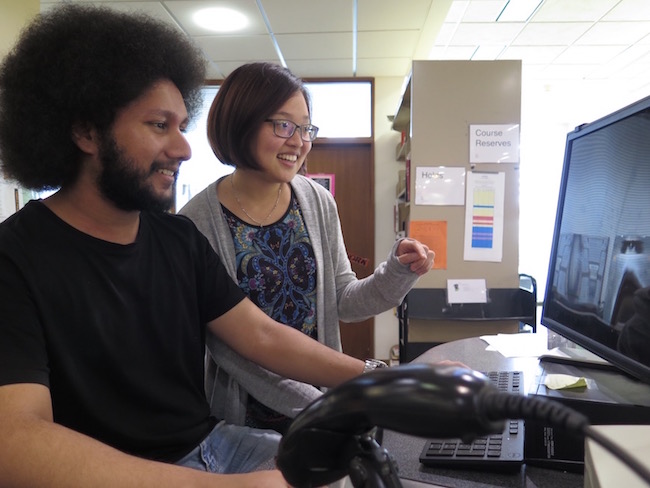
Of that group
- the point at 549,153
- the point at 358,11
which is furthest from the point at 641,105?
the point at 549,153

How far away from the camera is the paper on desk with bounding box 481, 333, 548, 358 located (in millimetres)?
1331

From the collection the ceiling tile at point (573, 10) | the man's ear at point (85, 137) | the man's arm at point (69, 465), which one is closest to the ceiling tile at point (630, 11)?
the ceiling tile at point (573, 10)

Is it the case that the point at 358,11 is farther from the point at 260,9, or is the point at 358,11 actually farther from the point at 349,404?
the point at 349,404

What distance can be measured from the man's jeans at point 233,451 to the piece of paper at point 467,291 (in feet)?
5.54

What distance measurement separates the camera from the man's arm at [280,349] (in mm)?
991

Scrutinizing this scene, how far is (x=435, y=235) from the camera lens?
2.53m

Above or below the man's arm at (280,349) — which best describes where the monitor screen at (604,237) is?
above

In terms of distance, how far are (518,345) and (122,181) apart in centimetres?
120

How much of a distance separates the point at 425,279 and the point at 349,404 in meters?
2.25

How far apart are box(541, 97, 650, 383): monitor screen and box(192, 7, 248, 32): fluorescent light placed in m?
2.96

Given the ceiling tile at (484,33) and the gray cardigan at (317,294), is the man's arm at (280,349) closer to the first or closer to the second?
the gray cardigan at (317,294)

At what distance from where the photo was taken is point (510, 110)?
2.48 metres

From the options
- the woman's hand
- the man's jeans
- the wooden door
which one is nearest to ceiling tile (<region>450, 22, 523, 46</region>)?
the wooden door

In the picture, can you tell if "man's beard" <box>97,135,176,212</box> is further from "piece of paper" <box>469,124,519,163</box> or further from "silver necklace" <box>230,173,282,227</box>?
"piece of paper" <box>469,124,519,163</box>
